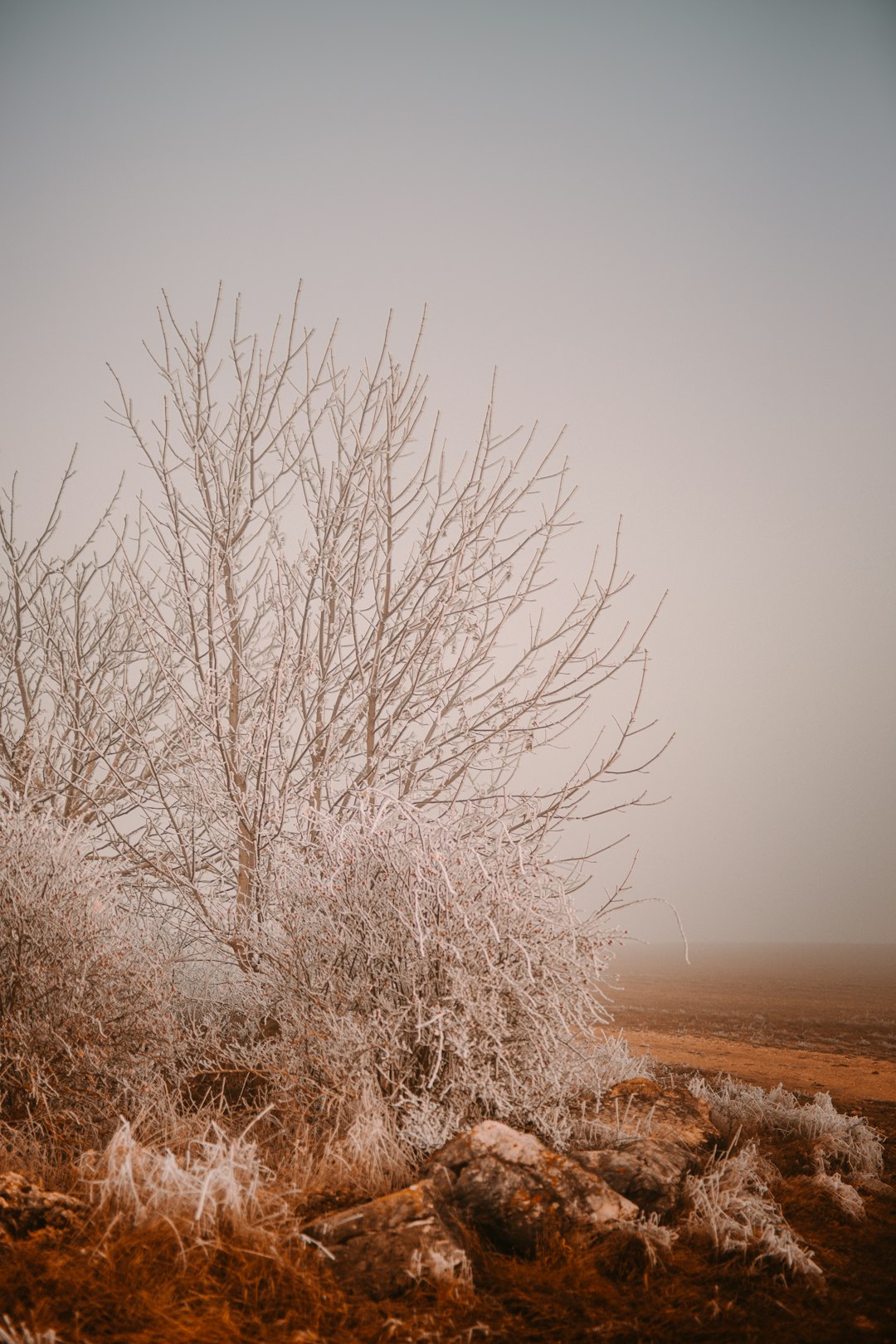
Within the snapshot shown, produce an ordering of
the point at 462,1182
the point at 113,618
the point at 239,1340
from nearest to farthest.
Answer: the point at 239,1340 < the point at 462,1182 < the point at 113,618

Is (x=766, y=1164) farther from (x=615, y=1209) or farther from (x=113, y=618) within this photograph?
(x=113, y=618)

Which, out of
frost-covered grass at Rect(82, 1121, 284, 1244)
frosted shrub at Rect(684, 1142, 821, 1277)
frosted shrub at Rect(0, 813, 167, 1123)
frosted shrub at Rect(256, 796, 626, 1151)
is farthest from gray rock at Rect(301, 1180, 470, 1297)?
frosted shrub at Rect(0, 813, 167, 1123)

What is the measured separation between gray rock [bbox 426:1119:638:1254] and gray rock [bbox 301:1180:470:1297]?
14cm

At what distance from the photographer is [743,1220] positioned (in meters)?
2.98

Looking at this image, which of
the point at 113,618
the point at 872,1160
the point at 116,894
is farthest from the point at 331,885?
the point at 113,618

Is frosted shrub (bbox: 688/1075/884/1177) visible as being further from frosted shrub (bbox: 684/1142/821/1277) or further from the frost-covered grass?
the frost-covered grass

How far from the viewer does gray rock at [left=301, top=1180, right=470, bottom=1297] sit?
7.88ft

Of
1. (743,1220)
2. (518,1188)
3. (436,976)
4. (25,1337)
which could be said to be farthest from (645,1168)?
(25,1337)

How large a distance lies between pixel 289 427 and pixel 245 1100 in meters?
5.21

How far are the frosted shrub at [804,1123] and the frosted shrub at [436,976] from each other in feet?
4.33

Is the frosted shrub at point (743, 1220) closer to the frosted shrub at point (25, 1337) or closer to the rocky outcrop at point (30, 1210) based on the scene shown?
the frosted shrub at point (25, 1337)

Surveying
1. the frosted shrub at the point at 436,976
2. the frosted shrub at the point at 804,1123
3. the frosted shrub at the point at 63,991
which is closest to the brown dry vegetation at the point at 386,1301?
the frosted shrub at the point at 436,976

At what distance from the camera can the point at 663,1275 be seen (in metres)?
2.61

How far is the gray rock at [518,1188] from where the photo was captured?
277 cm
